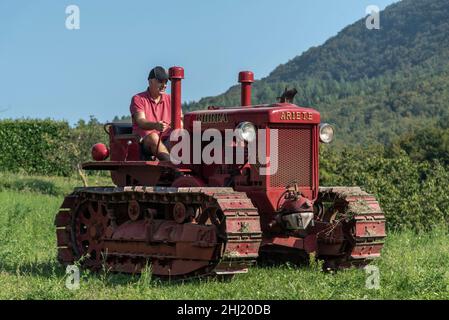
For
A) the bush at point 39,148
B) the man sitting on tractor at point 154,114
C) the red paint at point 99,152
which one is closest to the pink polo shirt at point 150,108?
the man sitting on tractor at point 154,114

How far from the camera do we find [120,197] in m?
11.4

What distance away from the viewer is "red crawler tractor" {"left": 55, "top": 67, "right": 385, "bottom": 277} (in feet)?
32.4

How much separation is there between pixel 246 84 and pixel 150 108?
1.36 meters

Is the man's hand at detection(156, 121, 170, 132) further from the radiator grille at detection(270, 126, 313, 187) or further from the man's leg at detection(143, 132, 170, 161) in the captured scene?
the radiator grille at detection(270, 126, 313, 187)

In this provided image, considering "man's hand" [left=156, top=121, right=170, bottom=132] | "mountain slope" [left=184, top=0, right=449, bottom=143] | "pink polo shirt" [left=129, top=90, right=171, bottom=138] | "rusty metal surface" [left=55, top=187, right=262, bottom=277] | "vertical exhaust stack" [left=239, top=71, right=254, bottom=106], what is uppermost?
"mountain slope" [left=184, top=0, right=449, bottom=143]

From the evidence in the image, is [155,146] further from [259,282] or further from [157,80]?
[259,282]

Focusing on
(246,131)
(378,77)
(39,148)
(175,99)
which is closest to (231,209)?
(246,131)

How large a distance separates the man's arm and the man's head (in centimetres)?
40

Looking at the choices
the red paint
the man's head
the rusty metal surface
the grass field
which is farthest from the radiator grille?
the red paint

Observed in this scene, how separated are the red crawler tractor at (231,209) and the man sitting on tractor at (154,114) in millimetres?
213

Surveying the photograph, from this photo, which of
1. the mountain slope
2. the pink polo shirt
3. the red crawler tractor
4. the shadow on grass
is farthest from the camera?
the mountain slope

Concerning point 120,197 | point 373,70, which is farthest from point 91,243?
point 373,70

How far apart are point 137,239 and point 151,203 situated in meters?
0.53

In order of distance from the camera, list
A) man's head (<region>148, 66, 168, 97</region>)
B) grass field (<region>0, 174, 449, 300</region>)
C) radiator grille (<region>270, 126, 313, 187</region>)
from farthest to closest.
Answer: man's head (<region>148, 66, 168, 97</region>) → radiator grille (<region>270, 126, 313, 187</region>) → grass field (<region>0, 174, 449, 300</region>)
